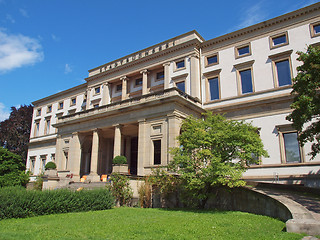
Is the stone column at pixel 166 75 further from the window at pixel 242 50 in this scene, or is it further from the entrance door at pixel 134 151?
the entrance door at pixel 134 151

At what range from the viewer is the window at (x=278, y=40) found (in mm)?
25497

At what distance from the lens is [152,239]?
8.30 m

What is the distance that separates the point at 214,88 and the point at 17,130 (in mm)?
40850

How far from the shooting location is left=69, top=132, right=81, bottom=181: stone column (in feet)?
96.1

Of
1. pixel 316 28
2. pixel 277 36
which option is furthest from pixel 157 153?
pixel 316 28

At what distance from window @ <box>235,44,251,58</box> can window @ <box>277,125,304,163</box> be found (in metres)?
8.57

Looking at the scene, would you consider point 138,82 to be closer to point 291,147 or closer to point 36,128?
point 291,147

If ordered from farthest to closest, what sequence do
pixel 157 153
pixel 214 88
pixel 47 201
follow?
pixel 214 88 → pixel 157 153 → pixel 47 201

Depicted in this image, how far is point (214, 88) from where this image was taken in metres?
28.5

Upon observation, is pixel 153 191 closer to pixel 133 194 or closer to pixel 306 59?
pixel 133 194

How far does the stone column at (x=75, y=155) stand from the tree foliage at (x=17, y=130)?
23826mm

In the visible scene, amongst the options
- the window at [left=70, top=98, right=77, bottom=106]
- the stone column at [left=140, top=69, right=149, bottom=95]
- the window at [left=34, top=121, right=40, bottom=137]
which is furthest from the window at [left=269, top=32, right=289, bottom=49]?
the window at [left=34, top=121, right=40, bottom=137]

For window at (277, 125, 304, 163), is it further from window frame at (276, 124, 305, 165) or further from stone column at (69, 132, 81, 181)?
stone column at (69, 132, 81, 181)

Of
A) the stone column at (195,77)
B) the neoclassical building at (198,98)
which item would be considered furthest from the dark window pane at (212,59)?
the stone column at (195,77)
